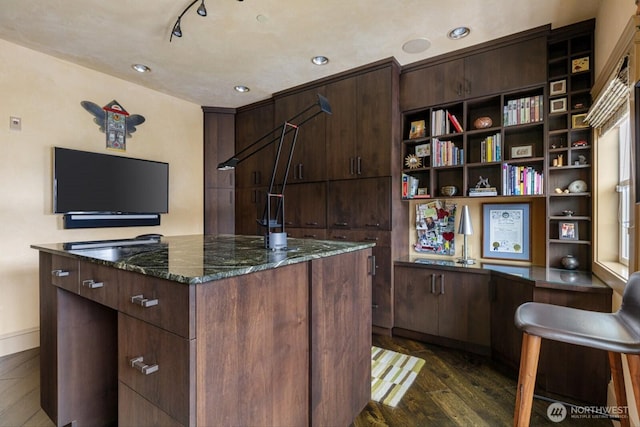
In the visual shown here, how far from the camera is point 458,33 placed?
8.20 ft

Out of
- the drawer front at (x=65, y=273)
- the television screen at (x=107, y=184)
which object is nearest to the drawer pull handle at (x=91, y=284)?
the drawer front at (x=65, y=273)

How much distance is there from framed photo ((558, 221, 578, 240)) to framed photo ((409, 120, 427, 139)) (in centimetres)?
139

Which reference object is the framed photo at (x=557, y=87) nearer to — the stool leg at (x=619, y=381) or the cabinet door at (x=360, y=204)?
the cabinet door at (x=360, y=204)

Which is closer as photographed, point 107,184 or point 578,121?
point 578,121

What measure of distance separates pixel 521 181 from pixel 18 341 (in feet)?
15.0

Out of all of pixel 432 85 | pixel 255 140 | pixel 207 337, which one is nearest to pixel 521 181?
pixel 432 85

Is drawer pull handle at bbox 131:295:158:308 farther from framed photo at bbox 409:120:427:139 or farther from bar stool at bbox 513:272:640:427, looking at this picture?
framed photo at bbox 409:120:427:139

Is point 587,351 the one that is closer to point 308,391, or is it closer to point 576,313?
point 576,313

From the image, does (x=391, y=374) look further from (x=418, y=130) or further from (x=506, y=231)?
(x=418, y=130)

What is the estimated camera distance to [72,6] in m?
2.20

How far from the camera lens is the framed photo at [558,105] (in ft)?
7.91

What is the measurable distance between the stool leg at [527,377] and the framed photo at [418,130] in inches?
84.5

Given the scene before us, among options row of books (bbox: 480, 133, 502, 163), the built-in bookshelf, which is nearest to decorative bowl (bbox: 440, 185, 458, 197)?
the built-in bookshelf

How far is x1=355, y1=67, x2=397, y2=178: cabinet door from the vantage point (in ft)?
9.72
